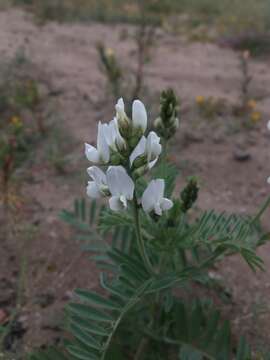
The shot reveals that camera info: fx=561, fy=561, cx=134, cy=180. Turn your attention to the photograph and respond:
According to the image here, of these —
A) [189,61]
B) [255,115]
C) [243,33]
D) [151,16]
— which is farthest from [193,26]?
[255,115]

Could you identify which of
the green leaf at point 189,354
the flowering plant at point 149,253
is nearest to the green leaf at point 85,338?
the flowering plant at point 149,253

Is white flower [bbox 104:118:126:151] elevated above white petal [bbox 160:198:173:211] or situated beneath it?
elevated above

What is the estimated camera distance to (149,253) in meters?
1.97

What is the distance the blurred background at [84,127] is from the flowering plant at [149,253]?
236mm

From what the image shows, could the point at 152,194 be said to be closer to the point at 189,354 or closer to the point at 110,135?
the point at 110,135

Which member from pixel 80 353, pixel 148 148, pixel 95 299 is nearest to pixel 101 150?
pixel 148 148

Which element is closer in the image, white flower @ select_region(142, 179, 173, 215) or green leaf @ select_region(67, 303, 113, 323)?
white flower @ select_region(142, 179, 173, 215)

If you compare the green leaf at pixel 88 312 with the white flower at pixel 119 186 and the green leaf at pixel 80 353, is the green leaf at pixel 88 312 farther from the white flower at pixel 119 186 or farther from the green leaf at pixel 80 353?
the white flower at pixel 119 186

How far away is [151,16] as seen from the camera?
674 centimetres

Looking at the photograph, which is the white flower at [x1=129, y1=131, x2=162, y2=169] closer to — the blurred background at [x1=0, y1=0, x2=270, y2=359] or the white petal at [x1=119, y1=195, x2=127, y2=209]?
the white petal at [x1=119, y1=195, x2=127, y2=209]

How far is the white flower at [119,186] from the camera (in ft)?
4.42

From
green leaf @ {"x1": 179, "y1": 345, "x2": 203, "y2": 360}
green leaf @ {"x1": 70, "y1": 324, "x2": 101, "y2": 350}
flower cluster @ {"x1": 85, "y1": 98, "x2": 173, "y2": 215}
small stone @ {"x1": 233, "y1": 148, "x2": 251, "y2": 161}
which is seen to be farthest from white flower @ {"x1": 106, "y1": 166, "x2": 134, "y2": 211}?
small stone @ {"x1": 233, "y1": 148, "x2": 251, "y2": 161}

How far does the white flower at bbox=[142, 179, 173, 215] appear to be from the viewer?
1396mm

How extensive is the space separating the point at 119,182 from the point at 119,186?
0.01 m
